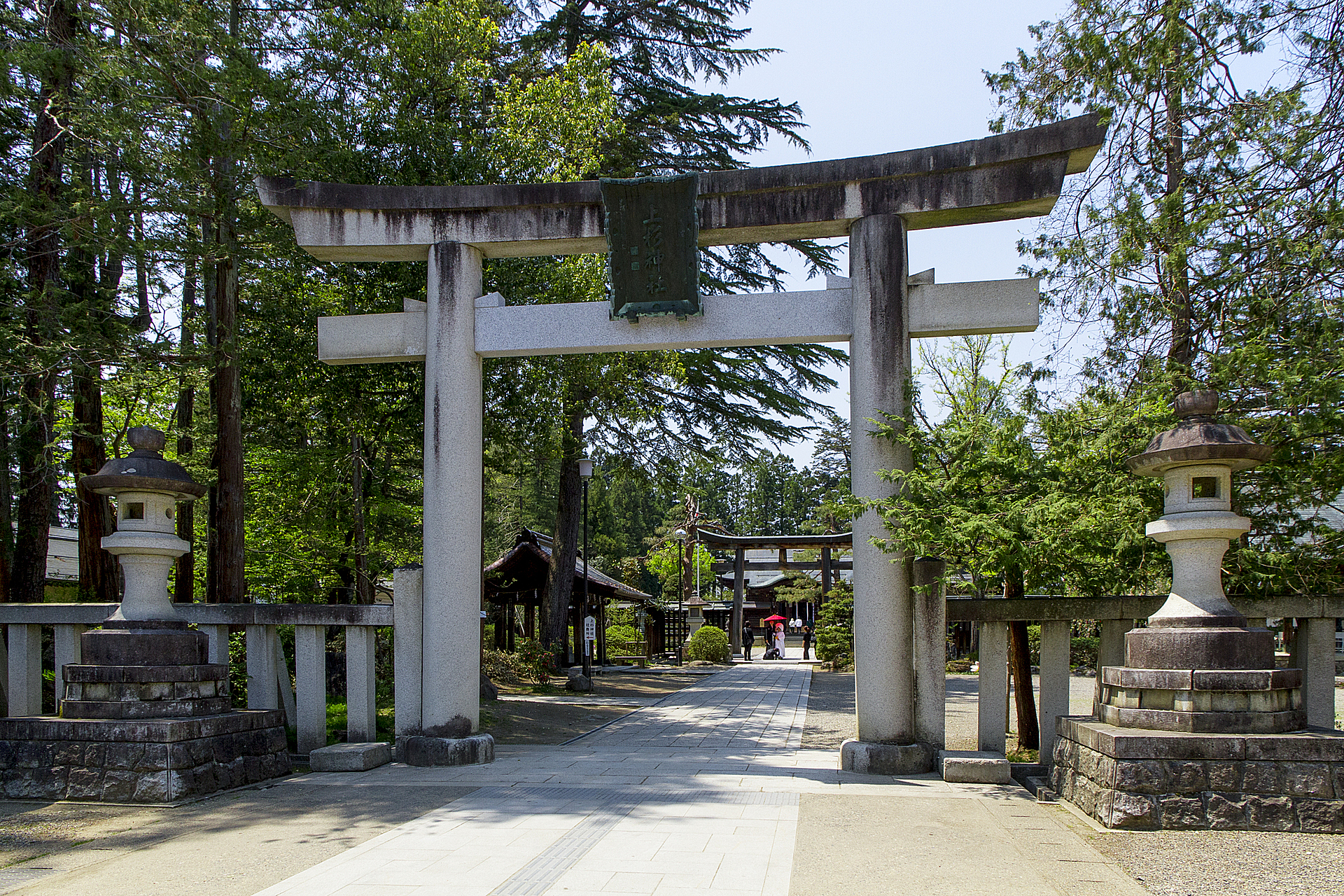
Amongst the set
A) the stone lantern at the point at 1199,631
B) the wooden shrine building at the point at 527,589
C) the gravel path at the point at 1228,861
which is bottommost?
the wooden shrine building at the point at 527,589

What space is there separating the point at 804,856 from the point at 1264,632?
333 centimetres

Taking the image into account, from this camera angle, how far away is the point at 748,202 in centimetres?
789

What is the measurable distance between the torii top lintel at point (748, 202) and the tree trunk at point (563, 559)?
10.4 metres

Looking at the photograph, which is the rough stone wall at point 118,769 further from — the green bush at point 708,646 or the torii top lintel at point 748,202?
the green bush at point 708,646

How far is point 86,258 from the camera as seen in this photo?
998cm

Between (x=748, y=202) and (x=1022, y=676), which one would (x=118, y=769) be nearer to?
(x=748, y=202)

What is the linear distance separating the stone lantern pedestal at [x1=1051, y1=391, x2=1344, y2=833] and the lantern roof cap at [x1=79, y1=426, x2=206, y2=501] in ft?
23.4

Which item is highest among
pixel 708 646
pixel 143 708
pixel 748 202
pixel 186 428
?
pixel 748 202

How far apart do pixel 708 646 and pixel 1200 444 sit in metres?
21.4

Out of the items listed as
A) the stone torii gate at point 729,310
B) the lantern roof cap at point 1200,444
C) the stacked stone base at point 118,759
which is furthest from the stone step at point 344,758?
the lantern roof cap at point 1200,444

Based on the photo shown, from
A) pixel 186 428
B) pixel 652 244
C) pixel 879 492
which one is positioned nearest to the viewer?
pixel 879 492

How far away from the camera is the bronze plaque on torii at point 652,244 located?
7.86 meters

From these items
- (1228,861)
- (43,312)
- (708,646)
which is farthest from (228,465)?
(708,646)

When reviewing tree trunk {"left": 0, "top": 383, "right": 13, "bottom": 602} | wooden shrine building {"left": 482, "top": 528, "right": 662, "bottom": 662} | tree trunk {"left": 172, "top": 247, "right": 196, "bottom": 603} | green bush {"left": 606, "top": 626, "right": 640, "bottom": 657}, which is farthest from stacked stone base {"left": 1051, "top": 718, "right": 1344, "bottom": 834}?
green bush {"left": 606, "top": 626, "right": 640, "bottom": 657}
